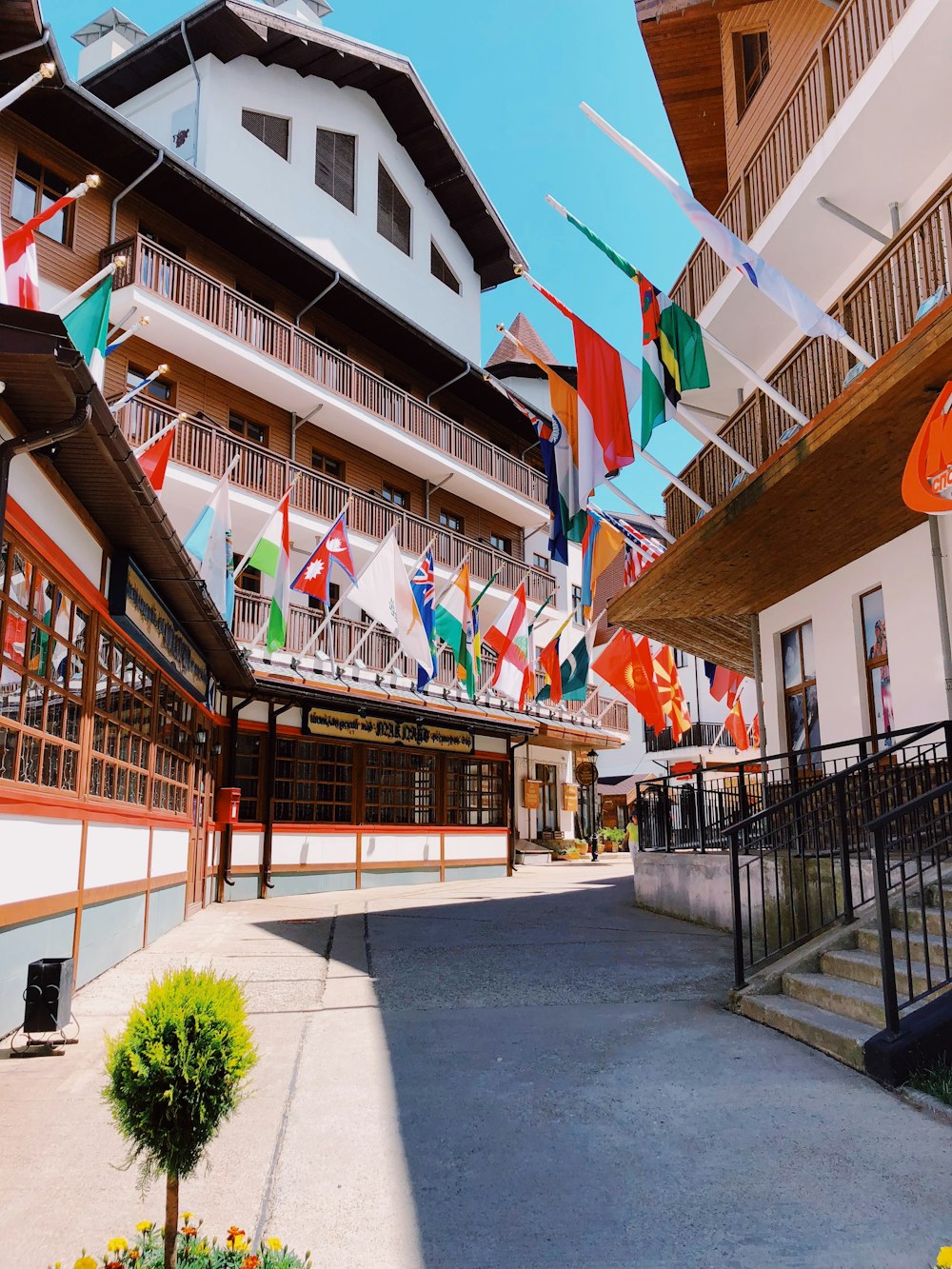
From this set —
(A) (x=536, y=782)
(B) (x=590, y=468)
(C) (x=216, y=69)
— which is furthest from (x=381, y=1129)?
(A) (x=536, y=782)

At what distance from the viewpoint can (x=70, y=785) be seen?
24.3 feet

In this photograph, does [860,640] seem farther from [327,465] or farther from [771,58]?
[327,465]

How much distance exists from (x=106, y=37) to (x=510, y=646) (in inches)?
741

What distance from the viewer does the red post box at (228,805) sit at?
15836mm

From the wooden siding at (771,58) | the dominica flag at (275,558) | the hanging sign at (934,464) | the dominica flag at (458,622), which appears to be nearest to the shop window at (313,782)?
the dominica flag at (458,622)

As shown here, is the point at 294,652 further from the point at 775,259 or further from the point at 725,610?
the point at 775,259

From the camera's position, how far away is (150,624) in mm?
9516

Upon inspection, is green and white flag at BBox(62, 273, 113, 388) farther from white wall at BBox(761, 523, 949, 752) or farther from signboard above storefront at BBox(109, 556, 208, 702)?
white wall at BBox(761, 523, 949, 752)

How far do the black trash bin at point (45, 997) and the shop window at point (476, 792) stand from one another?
16.2m

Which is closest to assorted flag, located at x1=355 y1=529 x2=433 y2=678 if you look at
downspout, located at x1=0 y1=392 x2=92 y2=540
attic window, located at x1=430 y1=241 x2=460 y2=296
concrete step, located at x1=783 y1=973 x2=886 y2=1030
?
concrete step, located at x1=783 y1=973 x2=886 y2=1030

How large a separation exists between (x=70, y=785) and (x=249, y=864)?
990cm

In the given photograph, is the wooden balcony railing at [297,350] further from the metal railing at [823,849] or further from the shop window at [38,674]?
the metal railing at [823,849]

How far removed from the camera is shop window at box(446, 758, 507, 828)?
2256 centimetres

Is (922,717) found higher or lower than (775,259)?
lower
